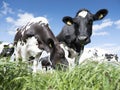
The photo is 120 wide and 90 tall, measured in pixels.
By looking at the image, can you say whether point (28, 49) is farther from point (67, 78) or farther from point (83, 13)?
point (67, 78)

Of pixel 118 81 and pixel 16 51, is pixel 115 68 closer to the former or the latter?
pixel 118 81

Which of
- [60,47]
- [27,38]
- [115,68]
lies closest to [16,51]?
[27,38]

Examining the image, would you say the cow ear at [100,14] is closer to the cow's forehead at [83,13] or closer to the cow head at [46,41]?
the cow's forehead at [83,13]

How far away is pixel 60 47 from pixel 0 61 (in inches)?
295

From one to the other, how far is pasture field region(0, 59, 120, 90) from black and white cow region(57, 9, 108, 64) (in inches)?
298

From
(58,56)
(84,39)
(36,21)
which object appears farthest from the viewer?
(36,21)

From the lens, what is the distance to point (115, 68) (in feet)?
14.0

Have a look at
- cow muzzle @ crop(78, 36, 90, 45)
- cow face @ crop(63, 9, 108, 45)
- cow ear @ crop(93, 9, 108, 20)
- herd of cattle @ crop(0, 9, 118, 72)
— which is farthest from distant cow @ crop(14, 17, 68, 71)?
cow ear @ crop(93, 9, 108, 20)

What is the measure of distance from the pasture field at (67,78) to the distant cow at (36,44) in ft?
22.7

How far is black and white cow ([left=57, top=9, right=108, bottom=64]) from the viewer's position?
1270cm

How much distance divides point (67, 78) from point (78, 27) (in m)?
8.81

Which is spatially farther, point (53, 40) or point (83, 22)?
point (83, 22)

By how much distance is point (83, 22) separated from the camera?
13.0m

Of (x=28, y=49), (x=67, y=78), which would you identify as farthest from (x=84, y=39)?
(x=67, y=78)
